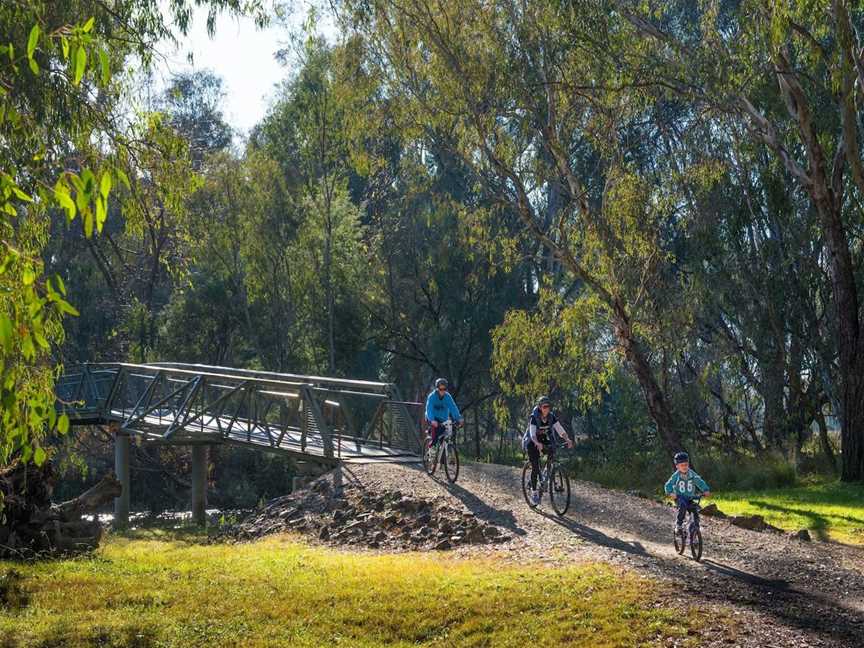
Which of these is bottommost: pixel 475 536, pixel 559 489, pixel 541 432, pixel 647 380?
pixel 475 536

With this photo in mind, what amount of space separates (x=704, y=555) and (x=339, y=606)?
444 cm

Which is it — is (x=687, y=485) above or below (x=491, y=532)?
above

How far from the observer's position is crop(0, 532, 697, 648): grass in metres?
10.1

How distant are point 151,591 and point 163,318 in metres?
29.6

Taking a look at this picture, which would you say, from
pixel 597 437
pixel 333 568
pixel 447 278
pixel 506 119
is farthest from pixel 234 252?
pixel 333 568

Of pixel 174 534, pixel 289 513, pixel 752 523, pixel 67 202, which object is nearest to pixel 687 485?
pixel 752 523

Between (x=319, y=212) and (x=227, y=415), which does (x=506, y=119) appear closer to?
(x=227, y=415)

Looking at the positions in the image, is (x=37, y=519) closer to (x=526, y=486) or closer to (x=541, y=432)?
(x=541, y=432)

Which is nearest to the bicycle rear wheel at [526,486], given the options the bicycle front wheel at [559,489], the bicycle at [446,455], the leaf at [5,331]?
the bicycle front wheel at [559,489]

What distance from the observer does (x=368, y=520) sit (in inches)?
631

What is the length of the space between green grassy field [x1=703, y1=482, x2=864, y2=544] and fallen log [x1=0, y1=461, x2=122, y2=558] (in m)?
10.2

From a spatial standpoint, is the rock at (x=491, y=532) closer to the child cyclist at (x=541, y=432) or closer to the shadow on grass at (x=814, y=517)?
the child cyclist at (x=541, y=432)

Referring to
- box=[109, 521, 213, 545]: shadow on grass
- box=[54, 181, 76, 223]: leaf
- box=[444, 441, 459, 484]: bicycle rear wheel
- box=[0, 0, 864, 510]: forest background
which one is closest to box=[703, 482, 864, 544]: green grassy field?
box=[0, 0, 864, 510]: forest background

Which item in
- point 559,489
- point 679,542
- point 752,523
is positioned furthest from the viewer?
point 752,523
